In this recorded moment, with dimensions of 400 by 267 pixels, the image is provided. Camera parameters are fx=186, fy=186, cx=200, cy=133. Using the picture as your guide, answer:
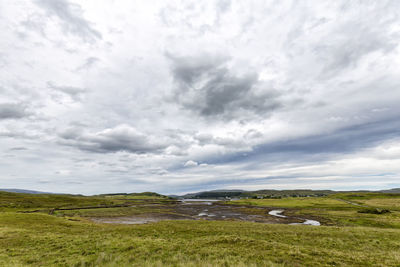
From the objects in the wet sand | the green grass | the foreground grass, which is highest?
the foreground grass

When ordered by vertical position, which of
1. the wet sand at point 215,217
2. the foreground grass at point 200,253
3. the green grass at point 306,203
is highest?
the foreground grass at point 200,253

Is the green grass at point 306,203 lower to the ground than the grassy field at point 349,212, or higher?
lower

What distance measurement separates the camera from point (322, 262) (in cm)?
1352

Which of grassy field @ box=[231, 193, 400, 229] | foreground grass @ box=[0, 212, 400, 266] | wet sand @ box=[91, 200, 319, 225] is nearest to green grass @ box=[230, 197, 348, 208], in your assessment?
grassy field @ box=[231, 193, 400, 229]

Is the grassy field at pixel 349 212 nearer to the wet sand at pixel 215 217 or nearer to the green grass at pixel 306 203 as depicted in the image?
the green grass at pixel 306 203

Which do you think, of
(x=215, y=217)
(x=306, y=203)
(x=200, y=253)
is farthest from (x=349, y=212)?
(x=200, y=253)

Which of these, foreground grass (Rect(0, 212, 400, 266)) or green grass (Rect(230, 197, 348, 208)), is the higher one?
foreground grass (Rect(0, 212, 400, 266))

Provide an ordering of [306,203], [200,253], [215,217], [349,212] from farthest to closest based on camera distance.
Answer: [306,203]
[215,217]
[349,212]
[200,253]

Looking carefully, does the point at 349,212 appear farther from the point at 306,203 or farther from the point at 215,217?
the point at 215,217

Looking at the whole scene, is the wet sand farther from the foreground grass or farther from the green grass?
the foreground grass

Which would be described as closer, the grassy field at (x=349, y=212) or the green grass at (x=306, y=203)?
the grassy field at (x=349, y=212)

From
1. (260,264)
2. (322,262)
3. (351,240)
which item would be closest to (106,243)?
(260,264)

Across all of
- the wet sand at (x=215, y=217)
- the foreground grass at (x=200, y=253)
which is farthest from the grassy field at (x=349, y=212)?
the foreground grass at (x=200, y=253)

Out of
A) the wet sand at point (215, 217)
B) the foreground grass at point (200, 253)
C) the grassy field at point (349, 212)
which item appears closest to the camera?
the foreground grass at point (200, 253)
